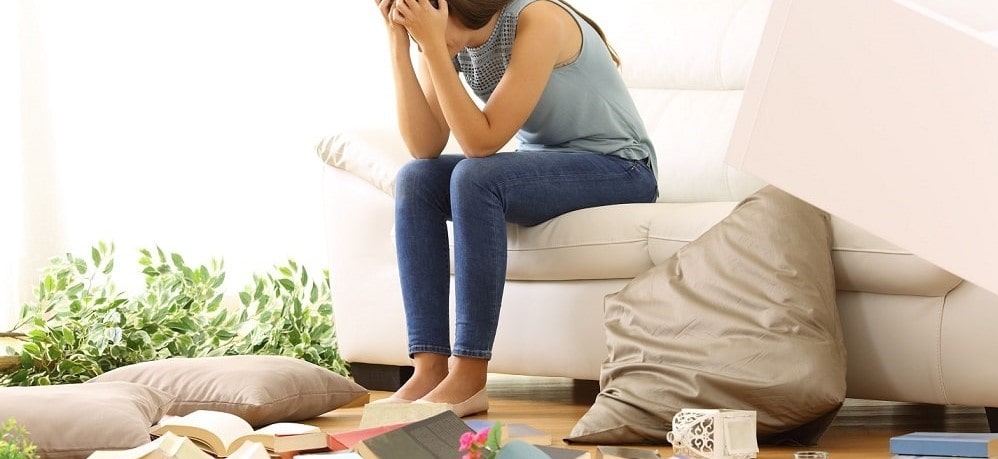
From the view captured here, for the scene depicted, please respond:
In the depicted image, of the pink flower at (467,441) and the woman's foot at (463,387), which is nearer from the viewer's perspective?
the pink flower at (467,441)

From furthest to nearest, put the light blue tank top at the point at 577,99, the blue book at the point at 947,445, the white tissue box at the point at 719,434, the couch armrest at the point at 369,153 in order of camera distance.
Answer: the couch armrest at the point at 369,153, the light blue tank top at the point at 577,99, the white tissue box at the point at 719,434, the blue book at the point at 947,445

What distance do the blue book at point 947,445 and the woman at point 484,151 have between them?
0.75m

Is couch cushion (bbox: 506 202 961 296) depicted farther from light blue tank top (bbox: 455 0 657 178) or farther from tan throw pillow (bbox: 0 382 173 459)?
tan throw pillow (bbox: 0 382 173 459)

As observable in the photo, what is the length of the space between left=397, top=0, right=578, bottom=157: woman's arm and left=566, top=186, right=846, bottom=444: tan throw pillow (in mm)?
393

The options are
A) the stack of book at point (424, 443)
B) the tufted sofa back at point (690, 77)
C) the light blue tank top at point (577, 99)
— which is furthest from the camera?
the tufted sofa back at point (690, 77)

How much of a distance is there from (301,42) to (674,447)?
2.74 meters

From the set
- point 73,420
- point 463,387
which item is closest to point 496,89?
point 463,387

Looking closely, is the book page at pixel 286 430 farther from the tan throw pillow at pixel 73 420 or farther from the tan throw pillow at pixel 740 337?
the tan throw pillow at pixel 740 337

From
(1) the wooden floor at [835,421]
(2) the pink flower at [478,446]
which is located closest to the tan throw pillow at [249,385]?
(1) the wooden floor at [835,421]

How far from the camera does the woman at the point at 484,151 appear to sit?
1990 millimetres

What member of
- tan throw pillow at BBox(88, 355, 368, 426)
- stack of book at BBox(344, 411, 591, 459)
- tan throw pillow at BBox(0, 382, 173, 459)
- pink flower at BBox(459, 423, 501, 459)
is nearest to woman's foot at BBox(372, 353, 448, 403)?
tan throw pillow at BBox(88, 355, 368, 426)

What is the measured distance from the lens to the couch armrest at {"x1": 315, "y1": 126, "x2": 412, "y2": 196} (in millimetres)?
2457

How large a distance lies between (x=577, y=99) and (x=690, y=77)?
2.42 feet

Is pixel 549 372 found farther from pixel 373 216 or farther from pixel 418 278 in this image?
pixel 373 216
